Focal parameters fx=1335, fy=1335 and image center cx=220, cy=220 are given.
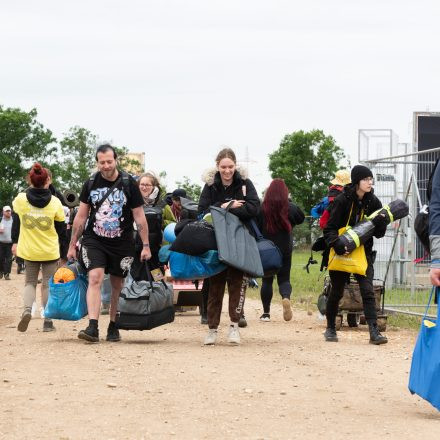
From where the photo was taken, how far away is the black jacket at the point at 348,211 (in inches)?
525

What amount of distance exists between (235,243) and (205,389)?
343 cm

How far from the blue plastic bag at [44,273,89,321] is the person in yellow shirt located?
135cm

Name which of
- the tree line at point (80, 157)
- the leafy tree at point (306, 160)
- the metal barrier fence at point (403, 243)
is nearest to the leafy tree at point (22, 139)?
the tree line at point (80, 157)

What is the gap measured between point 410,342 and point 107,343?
124 inches

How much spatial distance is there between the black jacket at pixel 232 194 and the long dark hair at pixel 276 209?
344cm

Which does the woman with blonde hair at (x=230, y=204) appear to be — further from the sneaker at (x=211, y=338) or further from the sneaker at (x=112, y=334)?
the sneaker at (x=112, y=334)

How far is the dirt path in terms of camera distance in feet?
25.3

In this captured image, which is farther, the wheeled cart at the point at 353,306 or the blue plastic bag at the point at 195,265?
the wheeled cart at the point at 353,306

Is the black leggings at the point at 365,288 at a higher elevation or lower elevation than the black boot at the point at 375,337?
higher

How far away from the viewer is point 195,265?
1292cm

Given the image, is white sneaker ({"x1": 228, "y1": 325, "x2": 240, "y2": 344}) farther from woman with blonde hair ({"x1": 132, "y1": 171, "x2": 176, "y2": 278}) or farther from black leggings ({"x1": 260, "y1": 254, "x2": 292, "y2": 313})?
black leggings ({"x1": 260, "y1": 254, "x2": 292, "y2": 313})

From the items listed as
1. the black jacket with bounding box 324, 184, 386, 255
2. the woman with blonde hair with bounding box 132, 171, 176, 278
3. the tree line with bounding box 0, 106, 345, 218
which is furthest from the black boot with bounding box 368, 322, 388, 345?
the tree line with bounding box 0, 106, 345, 218

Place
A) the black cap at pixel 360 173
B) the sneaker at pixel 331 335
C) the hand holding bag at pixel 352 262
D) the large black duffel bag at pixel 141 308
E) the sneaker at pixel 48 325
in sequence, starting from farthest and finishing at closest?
the sneaker at pixel 48 325
the sneaker at pixel 331 335
the hand holding bag at pixel 352 262
the black cap at pixel 360 173
the large black duffel bag at pixel 141 308

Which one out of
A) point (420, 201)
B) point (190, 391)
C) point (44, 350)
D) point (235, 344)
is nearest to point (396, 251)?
point (420, 201)
